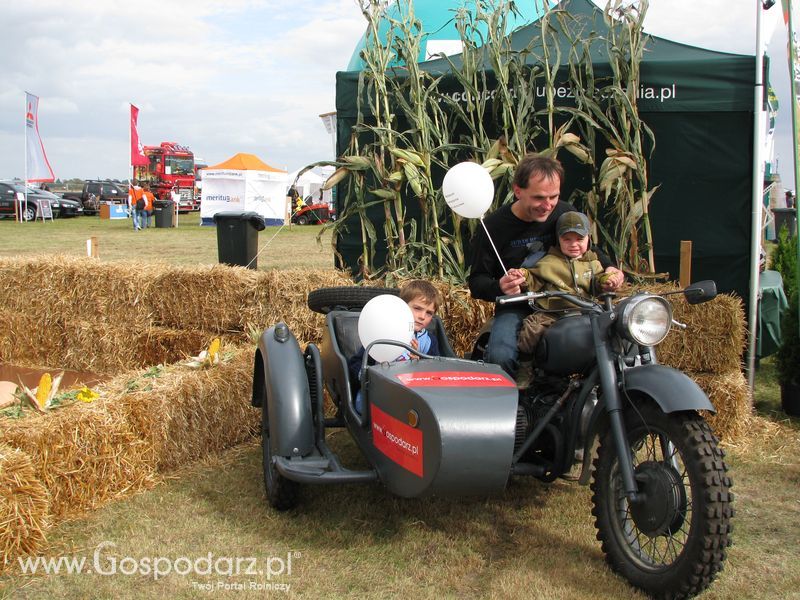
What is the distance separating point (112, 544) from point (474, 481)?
60.8 inches

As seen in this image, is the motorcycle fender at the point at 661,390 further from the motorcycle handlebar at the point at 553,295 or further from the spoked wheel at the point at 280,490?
the spoked wheel at the point at 280,490

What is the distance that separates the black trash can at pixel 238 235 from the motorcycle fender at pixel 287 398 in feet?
16.1

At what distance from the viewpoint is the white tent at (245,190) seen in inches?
923

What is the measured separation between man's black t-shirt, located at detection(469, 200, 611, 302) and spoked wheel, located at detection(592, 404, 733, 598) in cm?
113

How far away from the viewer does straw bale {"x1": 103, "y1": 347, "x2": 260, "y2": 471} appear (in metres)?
3.94

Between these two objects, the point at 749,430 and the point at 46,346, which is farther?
the point at 46,346

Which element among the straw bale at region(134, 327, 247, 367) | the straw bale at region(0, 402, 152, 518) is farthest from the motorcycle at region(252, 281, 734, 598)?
the straw bale at region(134, 327, 247, 367)

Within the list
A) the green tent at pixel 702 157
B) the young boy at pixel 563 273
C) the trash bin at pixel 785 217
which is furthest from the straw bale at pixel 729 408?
the trash bin at pixel 785 217

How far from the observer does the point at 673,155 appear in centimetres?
570

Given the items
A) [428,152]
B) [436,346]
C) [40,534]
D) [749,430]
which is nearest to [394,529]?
[436,346]

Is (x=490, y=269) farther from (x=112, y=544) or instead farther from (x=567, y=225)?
(x=112, y=544)

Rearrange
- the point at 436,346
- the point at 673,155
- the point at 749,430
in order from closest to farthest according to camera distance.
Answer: the point at 436,346 → the point at 749,430 → the point at 673,155

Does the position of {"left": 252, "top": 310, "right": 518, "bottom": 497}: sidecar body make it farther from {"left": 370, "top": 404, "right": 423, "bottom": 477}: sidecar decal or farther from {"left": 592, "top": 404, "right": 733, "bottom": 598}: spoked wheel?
{"left": 592, "top": 404, "right": 733, "bottom": 598}: spoked wheel

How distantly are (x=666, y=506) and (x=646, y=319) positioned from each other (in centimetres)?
63
